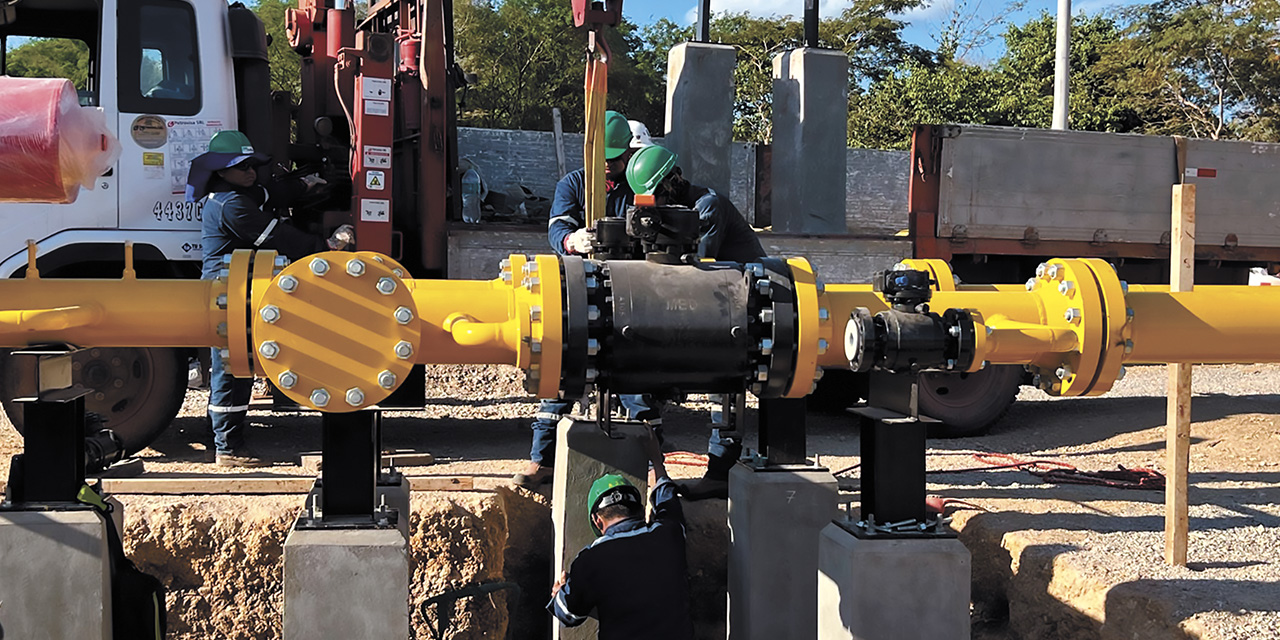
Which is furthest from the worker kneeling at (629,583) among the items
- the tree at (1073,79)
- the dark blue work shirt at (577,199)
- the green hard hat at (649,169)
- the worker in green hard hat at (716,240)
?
the tree at (1073,79)

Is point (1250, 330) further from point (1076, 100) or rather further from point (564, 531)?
point (1076, 100)

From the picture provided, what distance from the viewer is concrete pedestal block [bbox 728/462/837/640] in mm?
4508

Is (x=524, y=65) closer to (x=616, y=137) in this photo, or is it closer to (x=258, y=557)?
(x=616, y=137)

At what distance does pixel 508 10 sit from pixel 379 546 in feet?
73.7

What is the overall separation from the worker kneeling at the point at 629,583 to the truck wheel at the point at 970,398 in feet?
14.2

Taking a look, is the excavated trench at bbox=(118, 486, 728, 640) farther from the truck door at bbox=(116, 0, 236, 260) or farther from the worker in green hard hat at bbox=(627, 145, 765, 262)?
the truck door at bbox=(116, 0, 236, 260)

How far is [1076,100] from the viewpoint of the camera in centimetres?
2278

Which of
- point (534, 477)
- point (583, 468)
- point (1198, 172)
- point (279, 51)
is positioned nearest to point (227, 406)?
point (534, 477)

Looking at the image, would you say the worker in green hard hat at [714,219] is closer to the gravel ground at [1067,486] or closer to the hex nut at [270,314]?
the gravel ground at [1067,486]

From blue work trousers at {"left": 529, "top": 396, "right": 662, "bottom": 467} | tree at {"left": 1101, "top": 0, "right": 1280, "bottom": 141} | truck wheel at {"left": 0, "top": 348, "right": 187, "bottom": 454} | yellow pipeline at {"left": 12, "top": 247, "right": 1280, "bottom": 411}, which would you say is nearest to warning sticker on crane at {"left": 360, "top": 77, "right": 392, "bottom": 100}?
truck wheel at {"left": 0, "top": 348, "right": 187, "bottom": 454}

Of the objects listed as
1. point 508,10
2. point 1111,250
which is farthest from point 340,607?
point 508,10

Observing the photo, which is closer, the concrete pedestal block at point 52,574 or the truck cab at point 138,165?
the concrete pedestal block at point 52,574

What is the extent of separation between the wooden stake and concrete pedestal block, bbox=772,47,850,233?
508 centimetres

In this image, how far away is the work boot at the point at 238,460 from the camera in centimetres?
623
